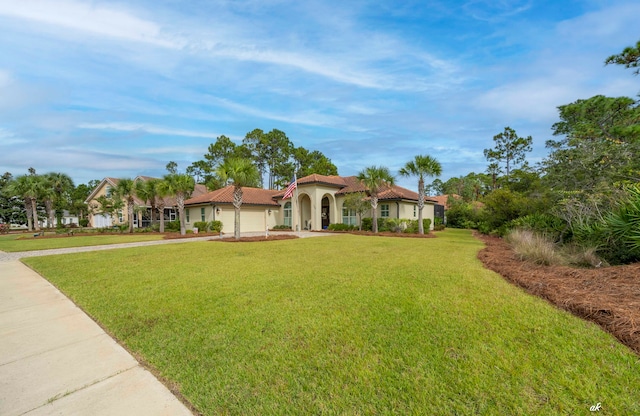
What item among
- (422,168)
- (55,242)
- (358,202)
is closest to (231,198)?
(358,202)

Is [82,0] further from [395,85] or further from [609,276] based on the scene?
[609,276]

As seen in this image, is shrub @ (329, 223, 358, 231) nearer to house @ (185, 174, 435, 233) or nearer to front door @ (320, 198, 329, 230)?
house @ (185, 174, 435, 233)

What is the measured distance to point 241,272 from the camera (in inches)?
322

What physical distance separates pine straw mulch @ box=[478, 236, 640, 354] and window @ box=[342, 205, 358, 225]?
771 inches

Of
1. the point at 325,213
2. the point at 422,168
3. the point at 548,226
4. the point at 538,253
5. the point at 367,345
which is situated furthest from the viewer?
the point at 325,213

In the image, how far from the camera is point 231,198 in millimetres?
27781

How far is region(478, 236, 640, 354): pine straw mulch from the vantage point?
3.96 metres

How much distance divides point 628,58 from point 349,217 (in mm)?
20884

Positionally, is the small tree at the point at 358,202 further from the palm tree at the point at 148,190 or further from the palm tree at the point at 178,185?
the palm tree at the point at 148,190

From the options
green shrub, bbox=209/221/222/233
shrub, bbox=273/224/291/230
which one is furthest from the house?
green shrub, bbox=209/221/222/233

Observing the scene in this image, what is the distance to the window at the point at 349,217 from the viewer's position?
1093 inches

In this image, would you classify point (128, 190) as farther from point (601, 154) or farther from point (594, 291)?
point (601, 154)

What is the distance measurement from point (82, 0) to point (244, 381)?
12346mm

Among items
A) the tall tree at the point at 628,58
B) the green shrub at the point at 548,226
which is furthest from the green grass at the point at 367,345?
the tall tree at the point at 628,58
